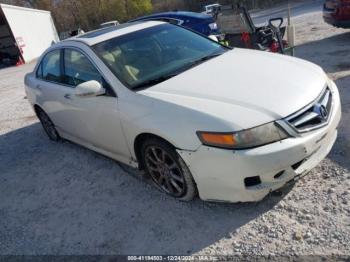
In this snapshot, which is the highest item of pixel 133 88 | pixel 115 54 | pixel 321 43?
pixel 115 54

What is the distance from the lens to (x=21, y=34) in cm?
2389

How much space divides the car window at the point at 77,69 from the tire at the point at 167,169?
3.07ft

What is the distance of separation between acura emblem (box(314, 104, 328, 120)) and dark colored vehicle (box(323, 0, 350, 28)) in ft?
21.3

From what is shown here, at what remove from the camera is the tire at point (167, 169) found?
10.8 ft

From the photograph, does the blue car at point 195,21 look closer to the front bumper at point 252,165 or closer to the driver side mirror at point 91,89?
the driver side mirror at point 91,89

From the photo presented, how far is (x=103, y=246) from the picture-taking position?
10.7ft

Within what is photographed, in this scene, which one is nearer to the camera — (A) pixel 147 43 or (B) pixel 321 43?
(A) pixel 147 43

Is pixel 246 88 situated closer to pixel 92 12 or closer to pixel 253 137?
pixel 253 137

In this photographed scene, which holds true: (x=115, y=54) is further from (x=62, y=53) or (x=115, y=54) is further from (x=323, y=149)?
(x=323, y=149)

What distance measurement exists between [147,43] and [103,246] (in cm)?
226

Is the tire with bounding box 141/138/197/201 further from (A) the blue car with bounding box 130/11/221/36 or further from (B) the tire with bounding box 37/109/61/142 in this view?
(A) the blue car with bounding box 130/11/221/36

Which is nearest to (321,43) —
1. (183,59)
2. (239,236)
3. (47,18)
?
(183,59)

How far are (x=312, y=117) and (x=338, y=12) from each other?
6.84 m

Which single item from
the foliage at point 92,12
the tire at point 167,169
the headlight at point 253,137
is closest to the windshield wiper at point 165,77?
the tire at point 167,169
